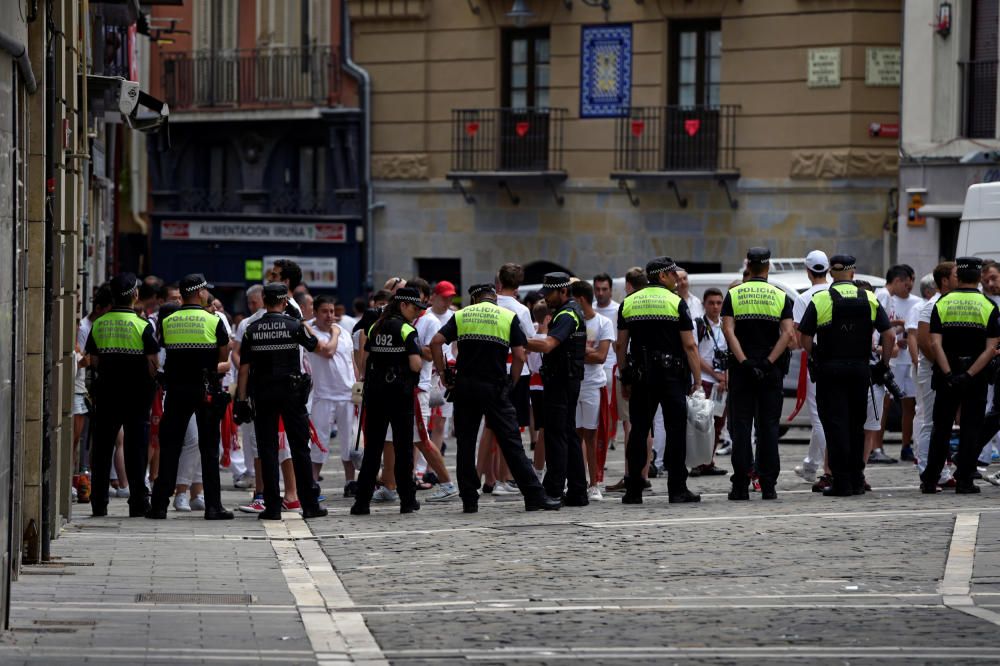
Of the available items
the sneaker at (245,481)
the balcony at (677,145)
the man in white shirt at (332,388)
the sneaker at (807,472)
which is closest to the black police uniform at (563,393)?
the man in white shirt at (332,388)

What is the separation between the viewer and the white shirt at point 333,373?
52.6 ft

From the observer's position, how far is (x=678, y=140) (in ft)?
102

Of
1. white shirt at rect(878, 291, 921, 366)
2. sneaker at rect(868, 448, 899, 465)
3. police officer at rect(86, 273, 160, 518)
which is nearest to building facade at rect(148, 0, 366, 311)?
white shirt at rect(878, 291, 921, 366)

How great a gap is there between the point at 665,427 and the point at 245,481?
14.0 feet

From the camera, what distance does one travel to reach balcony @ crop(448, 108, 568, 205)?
32.4 metres

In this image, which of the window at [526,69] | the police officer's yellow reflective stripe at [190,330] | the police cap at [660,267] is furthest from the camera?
the window at [526,69]

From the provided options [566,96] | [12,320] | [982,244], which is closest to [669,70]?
[566,96]

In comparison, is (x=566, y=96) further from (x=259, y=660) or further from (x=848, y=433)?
(x=259, y=660)

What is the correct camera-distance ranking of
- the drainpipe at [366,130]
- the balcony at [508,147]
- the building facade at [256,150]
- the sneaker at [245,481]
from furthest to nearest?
the building facade at [256,150] → the drainpipe at [366,130] → the balcony at [508,147] → the sneaker at [245,481]

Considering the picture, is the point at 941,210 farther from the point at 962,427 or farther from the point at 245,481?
the point at 245,481

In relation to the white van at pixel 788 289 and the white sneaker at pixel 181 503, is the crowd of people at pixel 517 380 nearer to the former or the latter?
the white sneaker at pixel 181 503

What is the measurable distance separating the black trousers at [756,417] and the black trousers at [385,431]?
7.60 feet

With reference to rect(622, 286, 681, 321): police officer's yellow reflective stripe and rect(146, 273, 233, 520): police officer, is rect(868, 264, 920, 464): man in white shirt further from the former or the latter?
rect(146, 273, 233, 520): police officer

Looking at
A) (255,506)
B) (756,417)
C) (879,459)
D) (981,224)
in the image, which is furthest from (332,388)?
(981,224)
